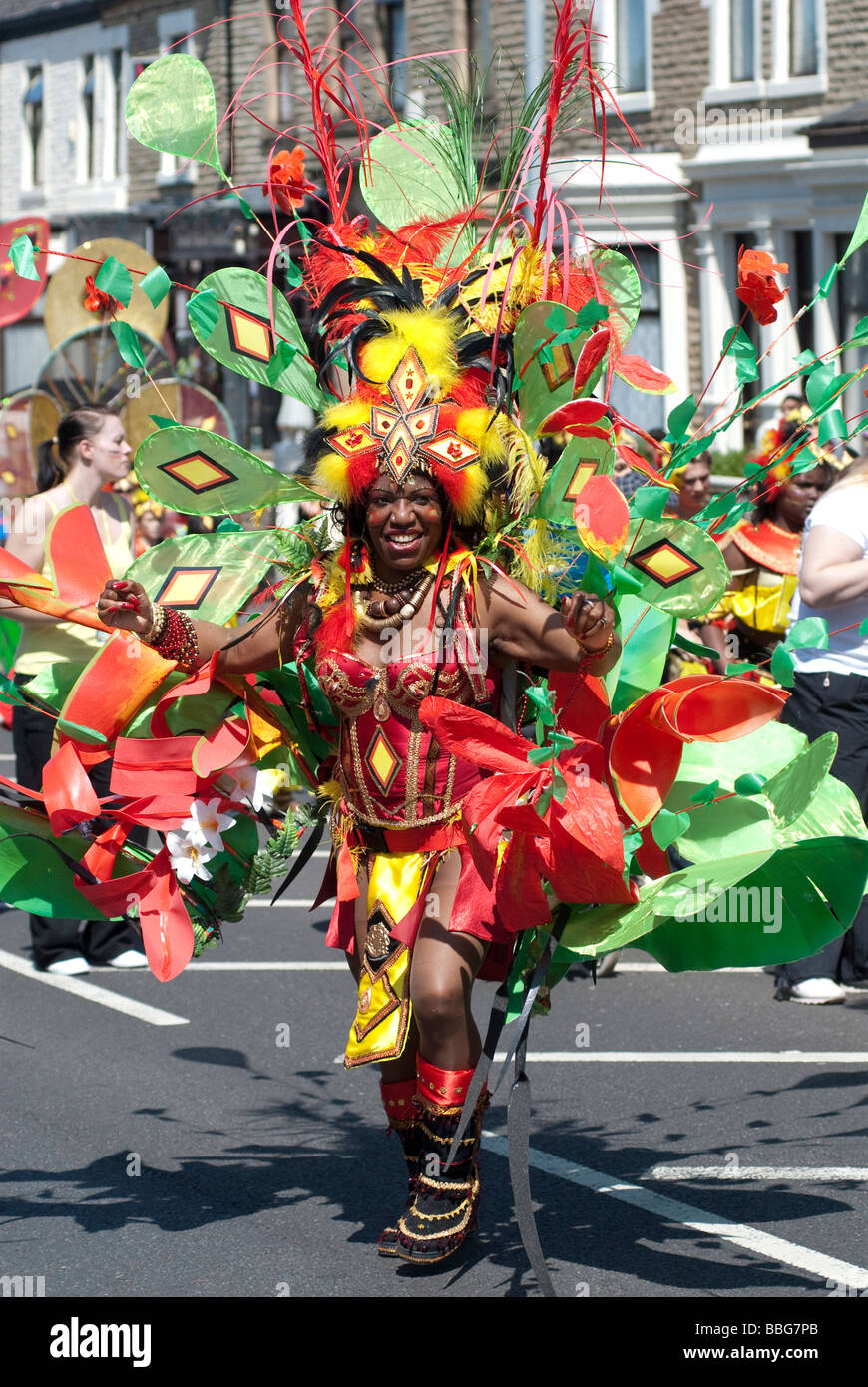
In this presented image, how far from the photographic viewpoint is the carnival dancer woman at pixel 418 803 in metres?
4.12

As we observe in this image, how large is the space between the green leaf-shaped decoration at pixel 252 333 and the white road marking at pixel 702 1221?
208cm

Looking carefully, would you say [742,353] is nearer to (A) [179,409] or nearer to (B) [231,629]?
(B) [231,629]

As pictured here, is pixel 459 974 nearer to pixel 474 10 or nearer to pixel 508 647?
pixel 508 647

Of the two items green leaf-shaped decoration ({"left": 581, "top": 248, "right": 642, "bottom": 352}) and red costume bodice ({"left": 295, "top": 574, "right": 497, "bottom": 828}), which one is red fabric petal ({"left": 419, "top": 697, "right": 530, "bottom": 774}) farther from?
green leaf-shaped decoration ({"left": 581, "top": 248, "right": 642, "bottom": 352})

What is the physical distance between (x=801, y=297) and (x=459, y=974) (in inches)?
687

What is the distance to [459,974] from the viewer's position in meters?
4.12

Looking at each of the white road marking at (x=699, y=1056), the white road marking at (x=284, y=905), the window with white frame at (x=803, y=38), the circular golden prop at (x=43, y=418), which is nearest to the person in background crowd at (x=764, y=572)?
the white road marking at (x=699, y=1056)

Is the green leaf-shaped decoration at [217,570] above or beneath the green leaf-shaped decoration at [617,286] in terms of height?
beneath

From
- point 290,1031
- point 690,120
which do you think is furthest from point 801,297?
point 290,1031

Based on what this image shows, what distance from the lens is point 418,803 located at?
4234 millimetres

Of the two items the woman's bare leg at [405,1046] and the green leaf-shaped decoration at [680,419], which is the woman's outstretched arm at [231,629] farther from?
the green leaf-shaped decoration at [680,419]

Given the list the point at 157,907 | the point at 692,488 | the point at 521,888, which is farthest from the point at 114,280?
the point at 692,488

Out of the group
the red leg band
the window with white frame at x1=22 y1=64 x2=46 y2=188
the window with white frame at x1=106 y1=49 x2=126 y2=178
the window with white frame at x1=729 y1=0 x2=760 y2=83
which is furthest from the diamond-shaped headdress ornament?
the window with white frame at x1=22 y1=64 x2=46 y2=188
